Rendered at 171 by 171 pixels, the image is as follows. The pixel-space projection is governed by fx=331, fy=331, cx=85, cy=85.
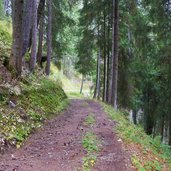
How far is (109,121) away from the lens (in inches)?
468

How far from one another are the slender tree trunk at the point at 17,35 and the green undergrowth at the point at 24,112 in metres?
0.79

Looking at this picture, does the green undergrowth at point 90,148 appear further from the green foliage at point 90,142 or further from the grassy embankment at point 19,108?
the grassy embankment at point 19,108

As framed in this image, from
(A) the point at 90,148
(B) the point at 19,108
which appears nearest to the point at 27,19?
(B) the point at 19,108

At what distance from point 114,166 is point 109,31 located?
1706cm

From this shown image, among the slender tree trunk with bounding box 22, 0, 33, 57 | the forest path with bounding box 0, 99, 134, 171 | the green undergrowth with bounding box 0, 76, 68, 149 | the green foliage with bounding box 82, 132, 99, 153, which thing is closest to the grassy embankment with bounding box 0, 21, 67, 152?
the green undergrowth with bounding box 0, 76, 68, 149

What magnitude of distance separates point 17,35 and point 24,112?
9.80 ft

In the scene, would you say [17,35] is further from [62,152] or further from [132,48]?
[132,48]

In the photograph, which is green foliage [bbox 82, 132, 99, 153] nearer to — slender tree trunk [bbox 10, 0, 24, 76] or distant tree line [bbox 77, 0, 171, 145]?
slender tree trunk [bbox 10, 0, 24, 76]

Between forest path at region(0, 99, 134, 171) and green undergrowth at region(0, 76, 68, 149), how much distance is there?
284mm

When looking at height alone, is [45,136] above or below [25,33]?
below

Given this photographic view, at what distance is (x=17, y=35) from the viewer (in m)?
11.3

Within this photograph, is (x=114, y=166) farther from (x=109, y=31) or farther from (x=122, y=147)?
(x=109, y=31)

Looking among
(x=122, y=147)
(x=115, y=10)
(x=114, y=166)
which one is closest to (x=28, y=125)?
(x=122, y=147)

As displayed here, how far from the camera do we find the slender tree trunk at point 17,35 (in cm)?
1104
